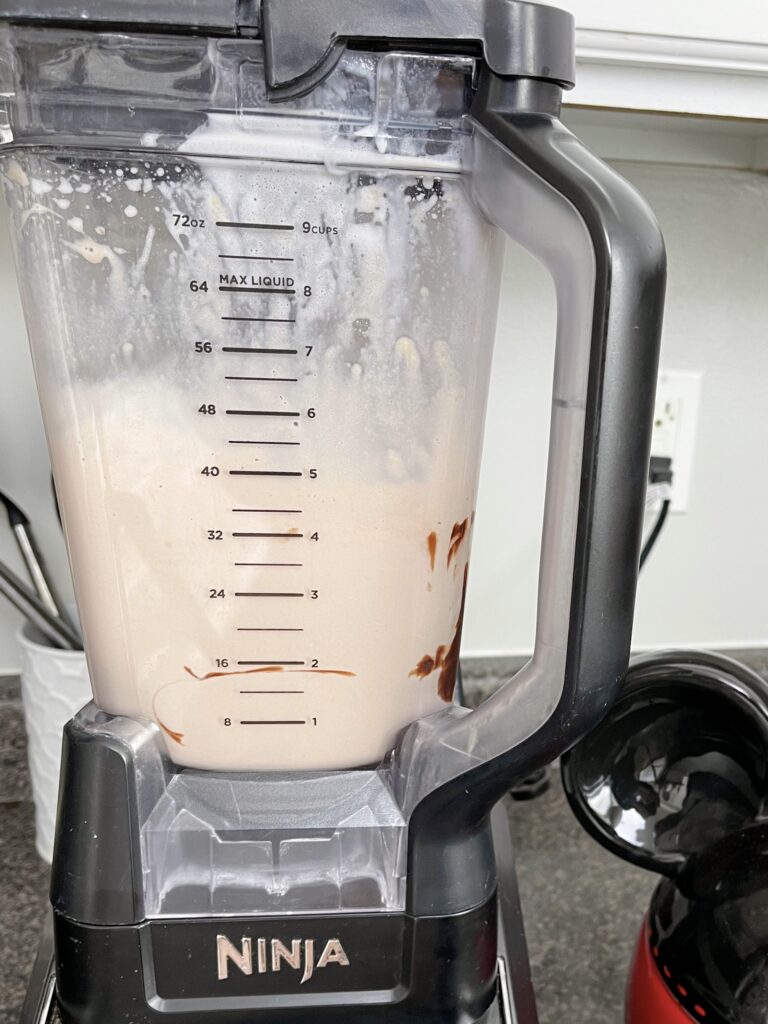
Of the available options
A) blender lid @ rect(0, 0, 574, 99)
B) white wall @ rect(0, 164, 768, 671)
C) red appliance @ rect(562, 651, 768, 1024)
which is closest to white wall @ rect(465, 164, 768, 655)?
white wall @ rect(0, 164, 768, 671)

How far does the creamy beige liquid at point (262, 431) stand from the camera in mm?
369

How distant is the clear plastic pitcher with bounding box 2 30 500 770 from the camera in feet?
1.17

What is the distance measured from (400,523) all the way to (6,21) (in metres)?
0.26

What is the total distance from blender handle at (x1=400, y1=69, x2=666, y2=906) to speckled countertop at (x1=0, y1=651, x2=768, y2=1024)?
0.30 m

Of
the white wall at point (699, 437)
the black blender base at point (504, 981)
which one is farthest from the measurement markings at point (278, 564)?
the white wall at point (699, 437)

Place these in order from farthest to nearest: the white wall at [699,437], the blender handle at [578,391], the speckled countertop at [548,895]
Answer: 1. the white wall at [699,437]
2. the speckled countertop at [548,895]
3. the blender handle at [578,391]

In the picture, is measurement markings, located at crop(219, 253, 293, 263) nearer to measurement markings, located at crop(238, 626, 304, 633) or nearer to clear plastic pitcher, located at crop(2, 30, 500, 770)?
clear plastic pitcher, located at crop(2, 30, 500, 770)

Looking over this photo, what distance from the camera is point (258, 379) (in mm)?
384

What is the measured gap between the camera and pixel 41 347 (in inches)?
15.4

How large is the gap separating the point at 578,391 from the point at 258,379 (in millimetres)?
142

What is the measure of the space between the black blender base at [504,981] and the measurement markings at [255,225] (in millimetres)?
376

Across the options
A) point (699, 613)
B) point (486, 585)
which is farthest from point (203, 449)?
point (699, 613)

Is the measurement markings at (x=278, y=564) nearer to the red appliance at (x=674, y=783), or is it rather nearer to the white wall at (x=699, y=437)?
the red appliance at (x=674, y=783)

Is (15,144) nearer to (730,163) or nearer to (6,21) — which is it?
(6,21)
